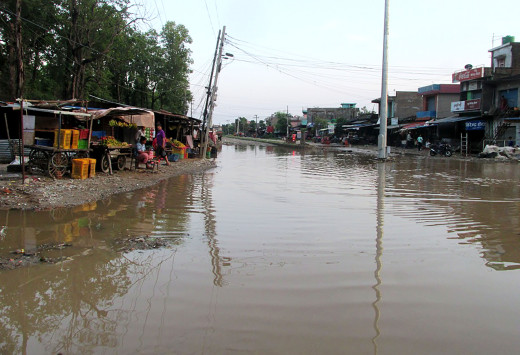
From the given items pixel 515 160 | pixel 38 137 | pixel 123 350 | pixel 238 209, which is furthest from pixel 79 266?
pixel 515 160

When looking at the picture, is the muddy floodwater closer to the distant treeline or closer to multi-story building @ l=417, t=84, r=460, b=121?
the distant treeline

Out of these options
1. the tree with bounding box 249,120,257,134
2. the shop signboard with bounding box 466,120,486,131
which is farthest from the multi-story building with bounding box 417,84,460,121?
the tree with bounding box 249,120,257,134

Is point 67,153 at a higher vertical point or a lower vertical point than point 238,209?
higher

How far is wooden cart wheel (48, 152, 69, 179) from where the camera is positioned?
10.7 meters

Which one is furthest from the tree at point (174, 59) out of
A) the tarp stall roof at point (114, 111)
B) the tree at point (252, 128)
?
the tree at point (252, 128)

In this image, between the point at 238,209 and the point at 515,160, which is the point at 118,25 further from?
the point at 515,160

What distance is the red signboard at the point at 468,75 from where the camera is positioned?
3253 cm

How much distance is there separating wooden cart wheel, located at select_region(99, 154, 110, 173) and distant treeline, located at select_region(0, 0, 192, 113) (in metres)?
6.70

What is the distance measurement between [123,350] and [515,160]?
91.2 feet

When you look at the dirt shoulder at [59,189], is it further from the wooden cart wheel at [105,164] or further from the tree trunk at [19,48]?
the tree trunk at [19,48]

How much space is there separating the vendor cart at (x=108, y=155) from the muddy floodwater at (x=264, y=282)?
452 centimetres

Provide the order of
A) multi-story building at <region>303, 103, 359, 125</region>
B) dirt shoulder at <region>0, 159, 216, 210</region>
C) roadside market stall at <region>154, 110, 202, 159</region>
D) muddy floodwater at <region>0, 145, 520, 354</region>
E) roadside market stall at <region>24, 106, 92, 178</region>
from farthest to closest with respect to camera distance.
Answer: multi-story building at <region>303, 103, 359, 125</region> < roadside market stall at <region>154, 110, 202, 159</region> < roadside market stall at <region>24, 106, 92, 178</region> < dirt shoulder at <region>0, 159, 216, 210</region> < muddy floodwater at <region>0, 145, 520, 354</region>

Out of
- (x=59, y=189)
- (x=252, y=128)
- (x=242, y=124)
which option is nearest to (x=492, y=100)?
(x=59, y=189)

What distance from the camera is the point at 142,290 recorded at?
4.17m
